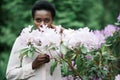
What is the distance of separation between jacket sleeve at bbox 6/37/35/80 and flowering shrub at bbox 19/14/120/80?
5.0 inches

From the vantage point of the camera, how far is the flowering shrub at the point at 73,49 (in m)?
4.61

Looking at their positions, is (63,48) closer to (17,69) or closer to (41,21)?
(41,21)

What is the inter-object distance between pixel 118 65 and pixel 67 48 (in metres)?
1.36

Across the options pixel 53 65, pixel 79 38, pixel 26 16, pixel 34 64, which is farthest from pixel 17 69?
pixel 26 16

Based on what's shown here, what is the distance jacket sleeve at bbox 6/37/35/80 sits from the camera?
15.9ft

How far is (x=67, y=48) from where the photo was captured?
4.64 metres

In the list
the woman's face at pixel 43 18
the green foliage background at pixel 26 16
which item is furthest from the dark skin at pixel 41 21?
the green foliage background at pixel 26 16

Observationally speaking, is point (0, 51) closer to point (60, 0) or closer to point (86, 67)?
point (60, 0)

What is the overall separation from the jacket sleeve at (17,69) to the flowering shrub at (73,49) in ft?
0.42

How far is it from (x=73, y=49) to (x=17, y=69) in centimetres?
46

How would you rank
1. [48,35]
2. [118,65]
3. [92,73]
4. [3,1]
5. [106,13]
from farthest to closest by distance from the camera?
[106,13] < [3,1] < [118,65] < [92,73] < [48,35]

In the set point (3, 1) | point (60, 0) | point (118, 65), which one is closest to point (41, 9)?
point (118, 65)

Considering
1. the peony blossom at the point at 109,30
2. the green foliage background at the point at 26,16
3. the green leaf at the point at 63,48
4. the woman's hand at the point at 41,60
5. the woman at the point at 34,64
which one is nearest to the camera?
the green leaf at the point at 63,48

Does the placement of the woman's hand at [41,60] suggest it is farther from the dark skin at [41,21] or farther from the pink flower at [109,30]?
the pink flower at [109,30]
